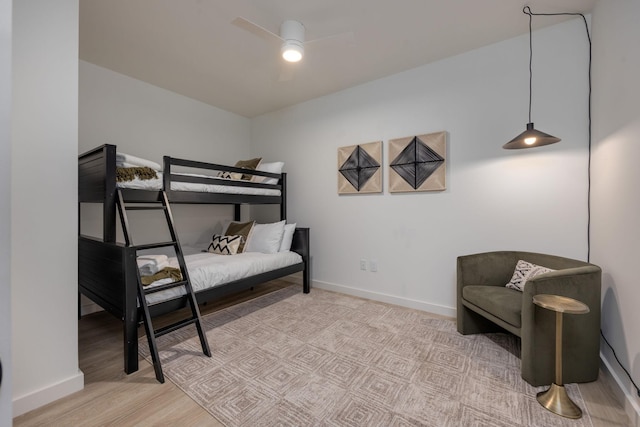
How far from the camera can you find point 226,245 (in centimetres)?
332

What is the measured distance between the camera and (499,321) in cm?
200

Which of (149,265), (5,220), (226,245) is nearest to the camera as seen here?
(5,220)

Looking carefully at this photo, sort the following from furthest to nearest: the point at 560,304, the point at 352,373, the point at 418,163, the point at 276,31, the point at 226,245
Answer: the point at 226,245
the point at 418,163
the point at 276,31
the point at 352,373
the point at 560,304

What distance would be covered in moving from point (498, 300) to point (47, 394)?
2916 mm

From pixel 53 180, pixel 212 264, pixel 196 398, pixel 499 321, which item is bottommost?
pixel 196 398

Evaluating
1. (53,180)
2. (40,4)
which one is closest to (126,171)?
(53,180)

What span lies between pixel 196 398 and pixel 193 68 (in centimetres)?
305

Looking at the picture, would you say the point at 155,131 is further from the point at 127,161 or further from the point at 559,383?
the point at 559,383

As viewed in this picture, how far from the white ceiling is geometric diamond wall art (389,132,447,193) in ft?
2.69

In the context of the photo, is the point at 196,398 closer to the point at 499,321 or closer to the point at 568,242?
the point at 499,321

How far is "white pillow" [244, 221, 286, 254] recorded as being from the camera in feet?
11.3

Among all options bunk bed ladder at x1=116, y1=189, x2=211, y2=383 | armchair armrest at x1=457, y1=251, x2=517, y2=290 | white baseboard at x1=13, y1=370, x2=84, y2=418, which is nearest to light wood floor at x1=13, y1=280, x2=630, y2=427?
white baseboard at x1=13, y1=370, x2=84, y2=418

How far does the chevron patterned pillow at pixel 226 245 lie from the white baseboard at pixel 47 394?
5.53 ft

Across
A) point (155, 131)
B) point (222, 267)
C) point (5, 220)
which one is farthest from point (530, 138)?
point (155, 131)
